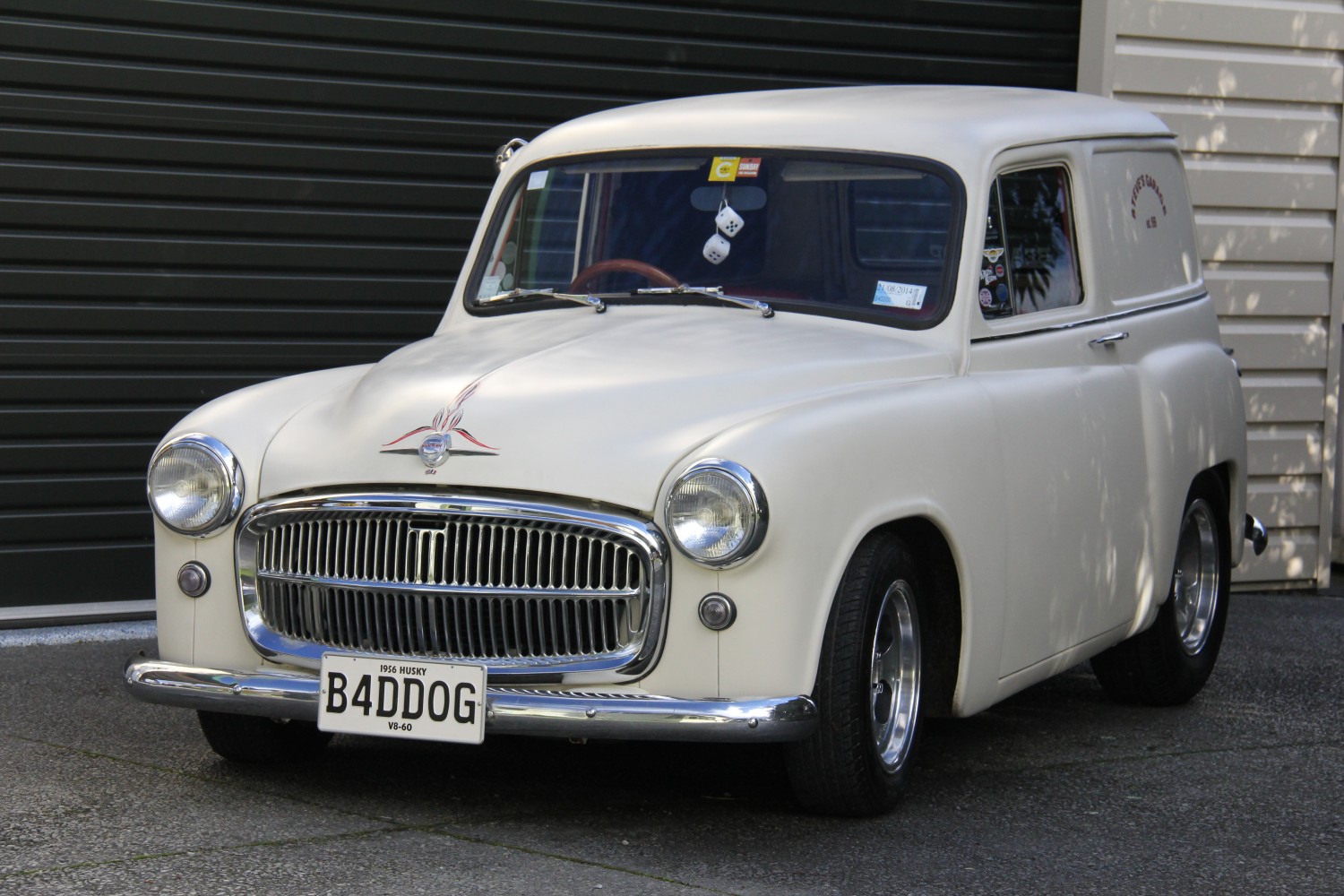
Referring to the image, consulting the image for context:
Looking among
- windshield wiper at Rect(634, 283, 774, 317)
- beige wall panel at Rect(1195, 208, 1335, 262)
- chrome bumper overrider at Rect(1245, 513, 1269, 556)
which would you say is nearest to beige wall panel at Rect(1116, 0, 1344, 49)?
beige wall panel at Rect(1195, 208, 1335, 262)

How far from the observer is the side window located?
521 centimetres

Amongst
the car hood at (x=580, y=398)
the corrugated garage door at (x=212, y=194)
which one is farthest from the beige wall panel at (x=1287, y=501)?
the car hood at (x=580, y=398)

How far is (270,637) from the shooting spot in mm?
4445

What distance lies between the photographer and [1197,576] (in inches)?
254

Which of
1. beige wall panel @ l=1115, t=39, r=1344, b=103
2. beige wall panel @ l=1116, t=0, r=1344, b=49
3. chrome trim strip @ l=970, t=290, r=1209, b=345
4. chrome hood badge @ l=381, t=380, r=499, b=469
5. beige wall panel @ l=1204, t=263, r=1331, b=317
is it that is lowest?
chrome hood badge @ l=381, t=380, r=499, b=469

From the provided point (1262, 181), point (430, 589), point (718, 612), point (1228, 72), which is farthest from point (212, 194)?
point (1262, 181)

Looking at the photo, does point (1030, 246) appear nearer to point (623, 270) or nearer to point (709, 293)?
point (709, 293)

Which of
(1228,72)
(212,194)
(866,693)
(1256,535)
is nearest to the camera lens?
(866,693)

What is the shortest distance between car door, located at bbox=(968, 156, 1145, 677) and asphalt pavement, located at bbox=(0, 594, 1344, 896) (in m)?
0.45

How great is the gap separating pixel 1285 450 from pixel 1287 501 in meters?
0.25

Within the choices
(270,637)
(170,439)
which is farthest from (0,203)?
(270,637)

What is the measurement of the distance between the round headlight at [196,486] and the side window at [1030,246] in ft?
6.73

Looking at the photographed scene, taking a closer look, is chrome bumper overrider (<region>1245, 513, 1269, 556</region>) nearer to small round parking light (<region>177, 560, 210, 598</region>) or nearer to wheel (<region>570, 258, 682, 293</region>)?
wheel (<region>570, 258, 682, 293</region>)

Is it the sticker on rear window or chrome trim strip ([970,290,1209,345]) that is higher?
the sticker on rear window
